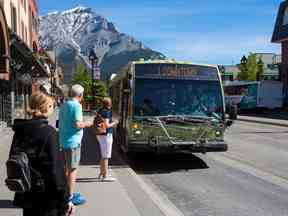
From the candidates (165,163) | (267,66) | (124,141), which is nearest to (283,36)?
(267,66)

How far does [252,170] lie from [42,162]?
28.8 ft

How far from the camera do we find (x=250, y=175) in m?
11.6

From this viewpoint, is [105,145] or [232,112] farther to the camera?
[232,112]

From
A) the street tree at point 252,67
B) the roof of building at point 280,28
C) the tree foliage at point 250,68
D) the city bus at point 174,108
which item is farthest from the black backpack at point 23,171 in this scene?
the tree foliage at point 250,68

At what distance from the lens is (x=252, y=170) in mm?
12297

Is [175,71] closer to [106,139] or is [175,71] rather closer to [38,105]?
[106,139]

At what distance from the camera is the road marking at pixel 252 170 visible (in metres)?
10.6

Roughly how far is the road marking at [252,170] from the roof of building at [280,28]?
44003 mm

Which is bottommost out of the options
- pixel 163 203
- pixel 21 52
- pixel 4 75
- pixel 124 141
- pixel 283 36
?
pixel 163 203

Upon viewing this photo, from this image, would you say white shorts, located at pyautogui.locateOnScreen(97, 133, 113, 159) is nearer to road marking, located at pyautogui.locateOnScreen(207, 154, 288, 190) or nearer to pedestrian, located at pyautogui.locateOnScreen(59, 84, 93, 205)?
pedestrian, located at pyautogui.locateOnScreen(59, 84, 93, 205)

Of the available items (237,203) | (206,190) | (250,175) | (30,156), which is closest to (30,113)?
(30,156)

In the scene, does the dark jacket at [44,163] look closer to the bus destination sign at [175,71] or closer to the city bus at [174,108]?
the city bus at [174,108]

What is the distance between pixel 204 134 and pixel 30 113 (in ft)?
28.3

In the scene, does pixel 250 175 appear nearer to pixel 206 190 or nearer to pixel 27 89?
pixel 206 190
